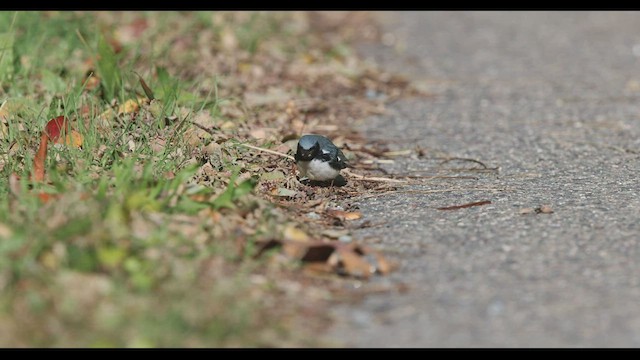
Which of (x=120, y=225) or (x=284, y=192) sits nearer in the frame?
(x=120, y=225)

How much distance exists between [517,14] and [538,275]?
716cm

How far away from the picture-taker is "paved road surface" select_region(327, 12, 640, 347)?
340cm

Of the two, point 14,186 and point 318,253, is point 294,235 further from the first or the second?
point 14,186

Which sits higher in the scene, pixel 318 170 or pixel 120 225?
pixel 120 225

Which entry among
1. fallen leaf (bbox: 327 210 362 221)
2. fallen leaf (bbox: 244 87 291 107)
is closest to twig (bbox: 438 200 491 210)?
fallen leaf (bbox: 327 210 362 221)

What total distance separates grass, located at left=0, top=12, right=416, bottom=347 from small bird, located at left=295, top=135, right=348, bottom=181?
4.0 inches

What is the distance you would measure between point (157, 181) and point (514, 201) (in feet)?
5.51

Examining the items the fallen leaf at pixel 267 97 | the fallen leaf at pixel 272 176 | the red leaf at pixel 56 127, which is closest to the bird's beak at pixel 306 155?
the fallen leaf at pixel 272 176

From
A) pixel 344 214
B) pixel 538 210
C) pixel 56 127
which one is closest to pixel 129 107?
pixel 56 127

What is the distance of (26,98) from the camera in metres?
5.55

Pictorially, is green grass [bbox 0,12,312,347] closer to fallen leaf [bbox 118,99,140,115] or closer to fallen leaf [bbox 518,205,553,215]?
fallen leaf [bbox 118,99,140,115]

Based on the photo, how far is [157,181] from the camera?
423 centimetres

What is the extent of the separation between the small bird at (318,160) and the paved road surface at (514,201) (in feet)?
0.74

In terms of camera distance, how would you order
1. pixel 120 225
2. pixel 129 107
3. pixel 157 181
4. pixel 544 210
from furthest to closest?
pixel 129 107, pixel 544 210, pixel 157 181, pixel 120 225
